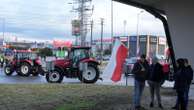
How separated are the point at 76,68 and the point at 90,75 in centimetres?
96

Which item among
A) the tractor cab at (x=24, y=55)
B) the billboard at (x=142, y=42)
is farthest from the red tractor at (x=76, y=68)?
the billboard at (x=142, y=42)

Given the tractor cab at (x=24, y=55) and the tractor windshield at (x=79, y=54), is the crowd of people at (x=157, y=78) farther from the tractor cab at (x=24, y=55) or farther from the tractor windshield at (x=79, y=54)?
the tractor cab at (x=24, y=55)

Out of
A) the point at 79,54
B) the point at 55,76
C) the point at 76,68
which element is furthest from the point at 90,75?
the point at 55,76

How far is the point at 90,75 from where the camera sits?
2942 centimetres

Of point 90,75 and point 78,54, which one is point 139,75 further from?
point 78,54

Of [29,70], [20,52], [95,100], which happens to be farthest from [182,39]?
[20,52]

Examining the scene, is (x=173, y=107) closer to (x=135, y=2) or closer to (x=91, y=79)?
(x=135, y=2)

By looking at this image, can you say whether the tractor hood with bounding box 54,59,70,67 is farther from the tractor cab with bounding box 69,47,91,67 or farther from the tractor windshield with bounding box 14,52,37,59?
the tractor windshield with bounding box 14,52,37,59

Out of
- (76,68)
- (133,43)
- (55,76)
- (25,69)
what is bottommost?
(133,43)

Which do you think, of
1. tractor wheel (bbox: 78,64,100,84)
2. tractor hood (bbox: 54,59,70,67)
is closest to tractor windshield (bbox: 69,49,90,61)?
tractor hood (bbox: 54,59,70,67)

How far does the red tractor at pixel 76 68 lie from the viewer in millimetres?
29192

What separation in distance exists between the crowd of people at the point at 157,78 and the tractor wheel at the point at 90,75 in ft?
45.1

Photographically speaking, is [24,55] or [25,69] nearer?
[25,69]

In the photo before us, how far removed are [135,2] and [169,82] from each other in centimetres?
717
